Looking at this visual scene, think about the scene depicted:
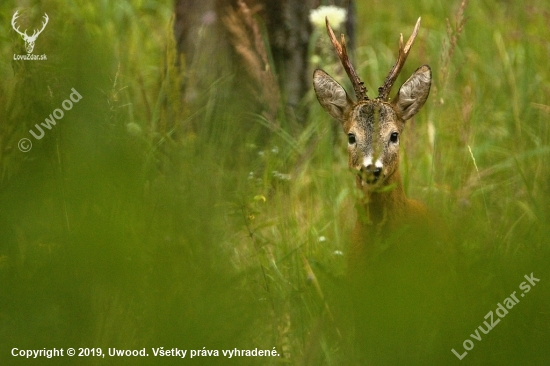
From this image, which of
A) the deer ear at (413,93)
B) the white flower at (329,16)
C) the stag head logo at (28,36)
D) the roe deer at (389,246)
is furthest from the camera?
the white flower at (329,16)

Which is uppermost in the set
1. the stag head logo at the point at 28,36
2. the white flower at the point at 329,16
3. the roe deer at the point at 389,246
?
the white flower at the point at 329,16

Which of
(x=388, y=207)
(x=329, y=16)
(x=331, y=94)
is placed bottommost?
(x=388, y=207)

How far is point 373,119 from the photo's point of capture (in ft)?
11.5

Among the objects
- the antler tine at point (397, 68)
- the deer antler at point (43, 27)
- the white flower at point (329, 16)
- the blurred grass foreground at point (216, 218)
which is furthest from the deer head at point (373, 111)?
the deer antler at point (43, 27)

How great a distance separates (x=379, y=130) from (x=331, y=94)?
0.37 meters

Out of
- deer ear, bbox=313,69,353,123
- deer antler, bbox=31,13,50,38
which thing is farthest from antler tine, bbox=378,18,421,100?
deer antler, bbox=31,13,50,38

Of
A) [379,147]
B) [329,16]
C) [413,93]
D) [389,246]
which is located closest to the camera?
[389,246]

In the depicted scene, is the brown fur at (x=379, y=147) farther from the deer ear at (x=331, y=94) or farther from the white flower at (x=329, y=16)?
the white flower at (x=329, y=16)

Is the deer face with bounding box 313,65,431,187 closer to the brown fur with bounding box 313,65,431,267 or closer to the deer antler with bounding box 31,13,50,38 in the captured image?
the brown fur with bounding box 313,65,431,267

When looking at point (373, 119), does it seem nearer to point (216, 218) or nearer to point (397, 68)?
point (397, 68)

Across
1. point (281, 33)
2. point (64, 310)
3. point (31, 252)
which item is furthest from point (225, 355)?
point (281, 33)

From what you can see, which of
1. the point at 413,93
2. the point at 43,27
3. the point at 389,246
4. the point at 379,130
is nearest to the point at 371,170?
the point at 389,246

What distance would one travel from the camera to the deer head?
3.41 meters

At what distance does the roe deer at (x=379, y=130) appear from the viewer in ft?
11.2
